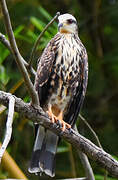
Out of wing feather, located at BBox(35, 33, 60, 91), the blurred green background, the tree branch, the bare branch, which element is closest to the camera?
the bare branch

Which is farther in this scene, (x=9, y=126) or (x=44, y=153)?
(x=44, y=153)

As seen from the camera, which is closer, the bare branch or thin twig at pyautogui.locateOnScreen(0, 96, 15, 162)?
thin twig at pyautogui.locateOnScreen(0, 96, 15, 162)

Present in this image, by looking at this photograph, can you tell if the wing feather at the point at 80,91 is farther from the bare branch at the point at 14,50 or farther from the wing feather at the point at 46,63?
the bare branch at the point at 14,50

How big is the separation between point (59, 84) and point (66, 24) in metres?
0.51

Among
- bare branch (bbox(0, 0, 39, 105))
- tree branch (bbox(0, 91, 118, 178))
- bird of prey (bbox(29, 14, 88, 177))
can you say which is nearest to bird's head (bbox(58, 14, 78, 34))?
bird of prey (bbox(29, 14, 88, 177))

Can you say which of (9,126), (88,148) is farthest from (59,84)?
(9,126)

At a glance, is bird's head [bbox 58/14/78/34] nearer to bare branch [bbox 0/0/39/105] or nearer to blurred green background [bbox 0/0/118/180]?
blurred green background [bbox 0/0/118/180]

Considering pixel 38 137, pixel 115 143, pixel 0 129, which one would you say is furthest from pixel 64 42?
pixel 115 143

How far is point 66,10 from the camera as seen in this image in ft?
17.3

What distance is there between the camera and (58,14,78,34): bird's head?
140 inches

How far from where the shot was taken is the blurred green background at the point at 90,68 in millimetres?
4664

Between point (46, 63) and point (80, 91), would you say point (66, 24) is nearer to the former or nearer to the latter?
point (46, 63)

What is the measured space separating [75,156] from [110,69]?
41.6 inches

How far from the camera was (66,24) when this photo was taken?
3602 mm
